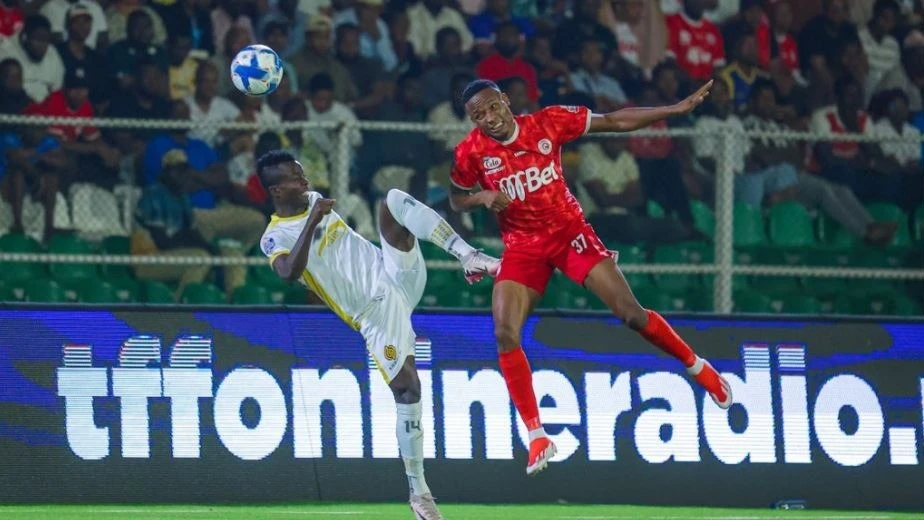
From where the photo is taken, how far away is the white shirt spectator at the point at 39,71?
48.7ft

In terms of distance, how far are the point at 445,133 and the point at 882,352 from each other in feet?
14.0

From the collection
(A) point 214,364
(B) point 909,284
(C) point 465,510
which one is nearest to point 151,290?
(A) point 214,364

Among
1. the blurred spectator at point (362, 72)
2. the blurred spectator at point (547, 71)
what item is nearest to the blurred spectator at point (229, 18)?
the blurred spectator at point (362, 72)

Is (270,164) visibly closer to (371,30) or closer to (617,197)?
(617,197)

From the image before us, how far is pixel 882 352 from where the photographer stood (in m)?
12.2

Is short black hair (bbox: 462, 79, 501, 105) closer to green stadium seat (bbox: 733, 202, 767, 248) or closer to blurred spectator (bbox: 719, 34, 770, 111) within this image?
green stadium seat (bbox: 733, 202, 767, 248)

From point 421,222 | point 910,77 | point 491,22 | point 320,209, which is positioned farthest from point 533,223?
point 910,77

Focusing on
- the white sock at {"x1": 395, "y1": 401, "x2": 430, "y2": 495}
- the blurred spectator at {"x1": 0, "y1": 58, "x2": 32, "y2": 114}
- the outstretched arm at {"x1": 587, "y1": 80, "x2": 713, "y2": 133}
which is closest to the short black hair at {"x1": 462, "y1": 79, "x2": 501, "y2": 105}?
the outstretched arm at {"x1": 587, "y1": 80, "x2": 713, "y2": 133}

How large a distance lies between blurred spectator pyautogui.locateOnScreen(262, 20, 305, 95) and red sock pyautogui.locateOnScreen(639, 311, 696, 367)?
6.12m

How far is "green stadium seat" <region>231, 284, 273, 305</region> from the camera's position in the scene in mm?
14133

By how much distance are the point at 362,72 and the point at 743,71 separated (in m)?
3.93

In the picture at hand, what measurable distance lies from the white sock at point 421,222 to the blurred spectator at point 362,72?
5.83 m

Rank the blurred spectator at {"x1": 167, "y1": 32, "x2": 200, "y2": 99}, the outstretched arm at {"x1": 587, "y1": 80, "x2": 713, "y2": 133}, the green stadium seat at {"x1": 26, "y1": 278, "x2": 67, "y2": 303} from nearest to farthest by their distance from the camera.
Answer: the outstretched arm at {"x1": 587, "y1": 80, "x2": 713, "y2": 133} → the green stadium seat at {"x1": 26, "y1": 278, "x2": 67, "y2": 303} → the blurred spectator at {"x1": 167, "y1": 32, "x2": 200, "y2": 99}

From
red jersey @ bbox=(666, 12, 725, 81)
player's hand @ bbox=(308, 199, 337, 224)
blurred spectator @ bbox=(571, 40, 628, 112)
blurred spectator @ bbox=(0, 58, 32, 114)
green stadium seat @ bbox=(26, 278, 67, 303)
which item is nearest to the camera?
player's hand @ bbox=(308, 199, 337, 224)
